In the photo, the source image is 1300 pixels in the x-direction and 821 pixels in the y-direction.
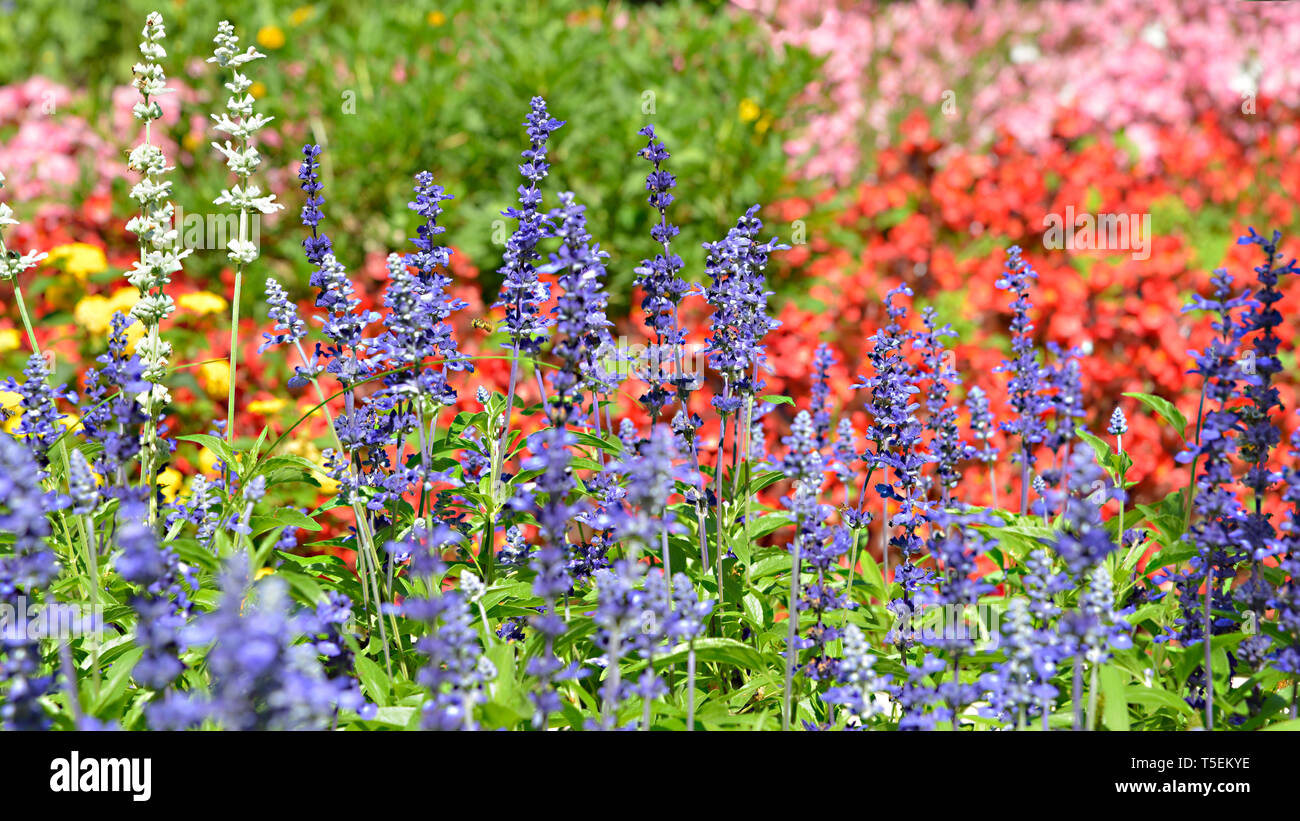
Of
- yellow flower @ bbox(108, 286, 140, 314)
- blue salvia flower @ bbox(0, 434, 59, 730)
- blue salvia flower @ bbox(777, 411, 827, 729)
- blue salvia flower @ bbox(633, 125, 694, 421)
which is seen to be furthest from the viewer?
yellow flower @ bbox(108, 286, 140, 314)

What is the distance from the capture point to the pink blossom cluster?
1088 centimetres

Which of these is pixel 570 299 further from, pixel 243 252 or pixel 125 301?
pixel 125 301

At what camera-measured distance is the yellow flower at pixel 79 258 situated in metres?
5.64

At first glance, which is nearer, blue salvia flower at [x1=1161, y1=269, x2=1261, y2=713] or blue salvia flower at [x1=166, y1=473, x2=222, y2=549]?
blue salvia flower at [x1=1161, y1=269, x2=1261, y2=713]

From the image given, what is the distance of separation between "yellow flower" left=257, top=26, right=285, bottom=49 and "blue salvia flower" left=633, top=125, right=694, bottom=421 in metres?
5.17

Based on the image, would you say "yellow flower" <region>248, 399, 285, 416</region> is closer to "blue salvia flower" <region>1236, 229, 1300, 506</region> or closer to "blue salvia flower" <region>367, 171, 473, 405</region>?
"blue salvia flower" <region>367, 171, 473, 405</region>

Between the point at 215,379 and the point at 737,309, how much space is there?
3.48m

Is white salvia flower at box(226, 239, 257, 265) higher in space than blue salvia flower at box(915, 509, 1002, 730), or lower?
higher

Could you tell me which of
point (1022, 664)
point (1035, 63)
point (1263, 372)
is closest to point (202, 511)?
point (1022, 664)

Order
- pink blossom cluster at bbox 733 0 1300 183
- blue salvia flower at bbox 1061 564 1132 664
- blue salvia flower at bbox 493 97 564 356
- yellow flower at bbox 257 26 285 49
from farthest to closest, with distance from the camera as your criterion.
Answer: pink blossom cluster at bbox 733 0 1300 183 → yellow flower at bbox 257 26 285 49 → blue salvia flower at bbox 493 97 564 356 → blue salvia flower at bbox 1061 564 1132 664

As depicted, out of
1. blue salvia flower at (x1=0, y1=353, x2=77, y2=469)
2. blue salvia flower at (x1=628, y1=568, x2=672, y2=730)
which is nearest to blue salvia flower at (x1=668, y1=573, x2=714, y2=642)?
blue salvia flower at (x1=628, y1=568, x2=672, y2=730)
